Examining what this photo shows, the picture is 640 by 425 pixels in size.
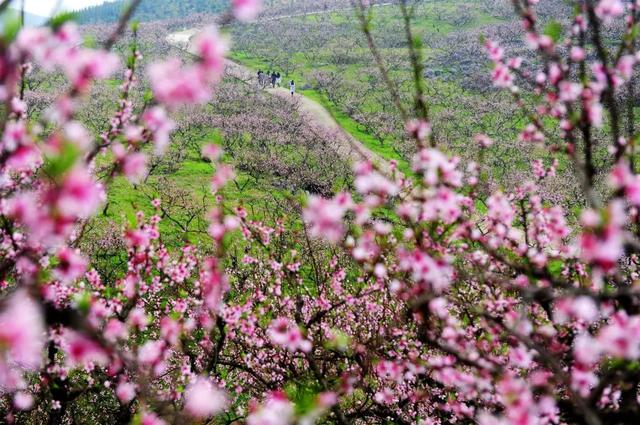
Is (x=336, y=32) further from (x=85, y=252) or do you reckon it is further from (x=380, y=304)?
(x=380, y=304)

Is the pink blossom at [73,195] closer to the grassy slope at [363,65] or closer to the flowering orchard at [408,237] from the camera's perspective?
the flowering orchard at [408,237]

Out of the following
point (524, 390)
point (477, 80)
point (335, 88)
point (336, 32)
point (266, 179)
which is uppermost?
point (336, 32)

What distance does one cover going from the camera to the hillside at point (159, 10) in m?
142

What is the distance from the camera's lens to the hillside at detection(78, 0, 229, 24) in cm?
14200

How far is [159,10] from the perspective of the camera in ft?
492

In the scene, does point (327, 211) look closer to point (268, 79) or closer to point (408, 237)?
point (408, 237)

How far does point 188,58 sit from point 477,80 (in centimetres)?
3499

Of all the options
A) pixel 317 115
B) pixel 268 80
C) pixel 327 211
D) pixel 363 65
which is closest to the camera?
pixel 327 211

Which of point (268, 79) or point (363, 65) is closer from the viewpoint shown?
point (268, 79)

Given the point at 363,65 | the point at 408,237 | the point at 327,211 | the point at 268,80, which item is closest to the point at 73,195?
the point at 327,211

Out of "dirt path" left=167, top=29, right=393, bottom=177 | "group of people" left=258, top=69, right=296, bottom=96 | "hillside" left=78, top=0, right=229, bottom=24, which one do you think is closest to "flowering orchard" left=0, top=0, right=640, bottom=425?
"dirt path" left=167, top=29, right=393, bottom=177

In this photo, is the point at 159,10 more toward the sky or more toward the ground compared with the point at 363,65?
more toward the sky

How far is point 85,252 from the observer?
18750mm

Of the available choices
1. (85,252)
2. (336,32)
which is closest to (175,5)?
(336,32)
